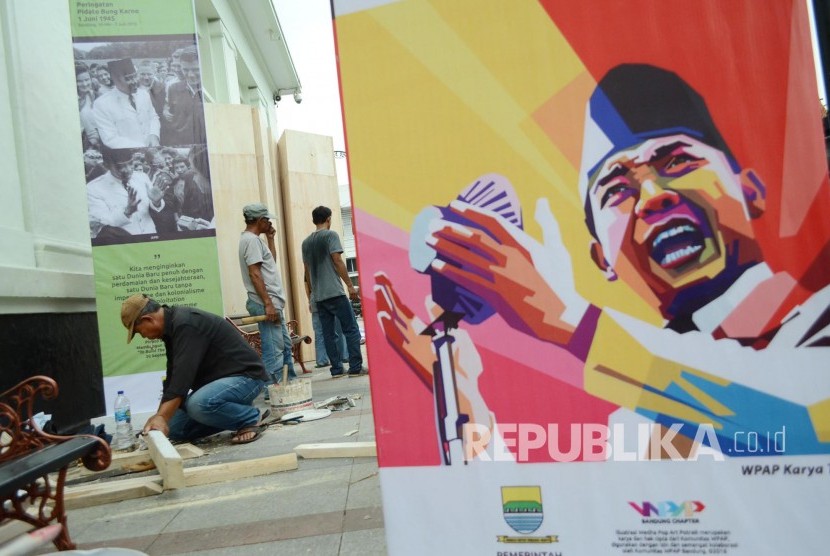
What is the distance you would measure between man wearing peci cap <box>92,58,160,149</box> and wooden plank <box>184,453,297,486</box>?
3144 millimetres

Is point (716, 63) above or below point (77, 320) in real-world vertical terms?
above

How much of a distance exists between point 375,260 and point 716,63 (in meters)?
0.97

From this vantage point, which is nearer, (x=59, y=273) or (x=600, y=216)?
(x=600, y=216)

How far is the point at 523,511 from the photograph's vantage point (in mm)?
1637

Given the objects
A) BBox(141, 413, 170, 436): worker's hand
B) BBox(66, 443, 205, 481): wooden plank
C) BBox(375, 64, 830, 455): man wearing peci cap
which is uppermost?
BBox(375, 64, 830, 455): man wearing peci cap

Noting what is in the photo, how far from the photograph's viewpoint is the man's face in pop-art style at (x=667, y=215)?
1.56 meters

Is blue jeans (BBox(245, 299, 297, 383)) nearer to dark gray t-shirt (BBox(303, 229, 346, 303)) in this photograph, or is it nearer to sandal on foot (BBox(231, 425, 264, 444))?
dark gray t-shirt (BBox(303, 229, 346, 303))

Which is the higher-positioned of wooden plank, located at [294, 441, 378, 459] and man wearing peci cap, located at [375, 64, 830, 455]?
man wearing peci cap, located at [375, 64, 830, 455]

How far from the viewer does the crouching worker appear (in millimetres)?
4211

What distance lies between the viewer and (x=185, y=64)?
18.4 feet

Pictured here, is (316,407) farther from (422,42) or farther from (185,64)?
(422,42)

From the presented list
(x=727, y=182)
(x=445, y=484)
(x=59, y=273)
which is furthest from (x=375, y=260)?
(x=59, y=273)

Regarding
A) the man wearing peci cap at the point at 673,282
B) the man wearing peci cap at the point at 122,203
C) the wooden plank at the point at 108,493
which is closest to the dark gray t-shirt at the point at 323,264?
the man wearing peci cap at the point at 122,203

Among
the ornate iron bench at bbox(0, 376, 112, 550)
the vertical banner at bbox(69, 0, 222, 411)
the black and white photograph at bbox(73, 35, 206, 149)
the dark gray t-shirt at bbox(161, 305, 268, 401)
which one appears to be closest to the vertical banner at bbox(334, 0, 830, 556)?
the ornate iron bench at bbox(0, 376, 112, 550)
